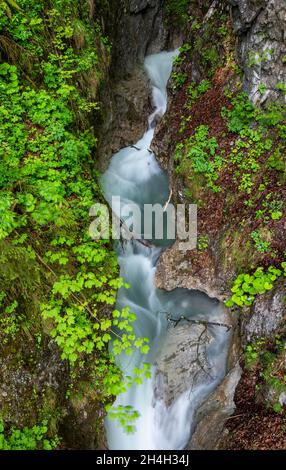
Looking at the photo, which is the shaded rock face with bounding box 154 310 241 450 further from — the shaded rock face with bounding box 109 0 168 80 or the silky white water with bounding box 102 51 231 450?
the shaded rock face with bounding box 109 0 168 80

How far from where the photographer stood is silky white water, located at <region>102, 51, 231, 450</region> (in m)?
5.53

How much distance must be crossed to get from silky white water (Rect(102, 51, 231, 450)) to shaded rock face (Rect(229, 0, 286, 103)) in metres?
2.93

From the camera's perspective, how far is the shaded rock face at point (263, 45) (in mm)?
6312

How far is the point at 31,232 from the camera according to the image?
15.7ft

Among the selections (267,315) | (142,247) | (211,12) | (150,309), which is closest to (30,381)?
(150,309)

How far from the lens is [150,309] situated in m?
6.76

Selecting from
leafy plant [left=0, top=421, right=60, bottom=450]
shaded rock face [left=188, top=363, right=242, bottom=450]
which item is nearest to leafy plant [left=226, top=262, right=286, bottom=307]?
shaded rock face [left=188, top=363, right=242, bottom=450]

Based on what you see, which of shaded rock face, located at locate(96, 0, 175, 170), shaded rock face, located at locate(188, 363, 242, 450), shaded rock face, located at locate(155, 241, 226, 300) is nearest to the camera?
shaded rock face, located at locate(188, 363, 242, 450)

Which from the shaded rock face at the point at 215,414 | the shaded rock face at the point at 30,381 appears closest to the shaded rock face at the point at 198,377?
the shaded rock face at the point at 215,414

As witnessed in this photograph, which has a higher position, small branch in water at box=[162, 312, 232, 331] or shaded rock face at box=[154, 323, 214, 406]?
small branch in water at box=[162, 312, 232, 331]

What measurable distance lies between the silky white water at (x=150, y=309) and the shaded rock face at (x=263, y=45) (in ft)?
9.60

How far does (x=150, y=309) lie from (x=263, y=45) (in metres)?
5.53

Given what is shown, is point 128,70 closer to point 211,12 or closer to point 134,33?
point 134,33

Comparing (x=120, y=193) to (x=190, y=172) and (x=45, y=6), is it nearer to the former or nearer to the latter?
(x=190, y=172)
